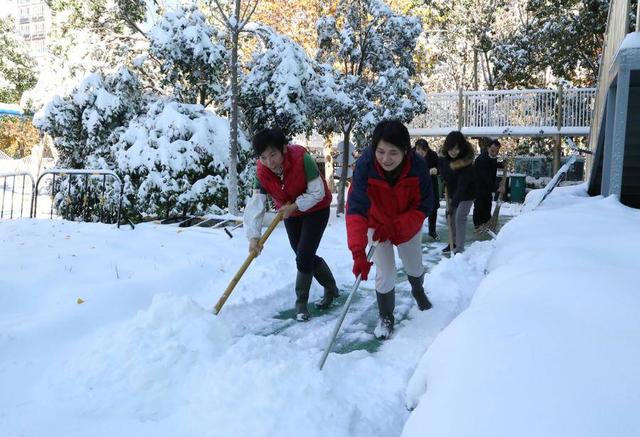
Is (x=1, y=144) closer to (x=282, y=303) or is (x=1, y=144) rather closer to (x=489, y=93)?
(x=489, y=93)

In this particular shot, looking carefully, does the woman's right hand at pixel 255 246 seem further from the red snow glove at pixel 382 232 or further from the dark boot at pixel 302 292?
the red snow glove at pixel 382 232

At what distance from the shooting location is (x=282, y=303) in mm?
4824

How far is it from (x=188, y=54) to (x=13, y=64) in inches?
659

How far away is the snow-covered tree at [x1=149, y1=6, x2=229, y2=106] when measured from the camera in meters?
9.46

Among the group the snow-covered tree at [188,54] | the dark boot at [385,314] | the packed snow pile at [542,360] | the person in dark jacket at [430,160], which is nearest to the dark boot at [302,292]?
the dark boot at [385,314]

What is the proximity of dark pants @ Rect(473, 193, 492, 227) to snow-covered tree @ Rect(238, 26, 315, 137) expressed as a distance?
3473mm

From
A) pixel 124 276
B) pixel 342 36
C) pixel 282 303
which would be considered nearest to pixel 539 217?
pixel 282 303

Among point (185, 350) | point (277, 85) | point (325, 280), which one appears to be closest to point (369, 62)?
point (277, 85)

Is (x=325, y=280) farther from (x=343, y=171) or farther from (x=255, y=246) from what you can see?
(x=343, y=171)

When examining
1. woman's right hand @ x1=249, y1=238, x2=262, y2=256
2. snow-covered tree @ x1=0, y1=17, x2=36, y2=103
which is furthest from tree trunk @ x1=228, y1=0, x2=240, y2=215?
snow-covered tree @ x1=0, y1=17, x2=36, y2=103

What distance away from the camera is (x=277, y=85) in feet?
32.0

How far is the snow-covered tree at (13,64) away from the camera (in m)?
22.2

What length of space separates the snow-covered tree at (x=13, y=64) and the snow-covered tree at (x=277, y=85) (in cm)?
1618

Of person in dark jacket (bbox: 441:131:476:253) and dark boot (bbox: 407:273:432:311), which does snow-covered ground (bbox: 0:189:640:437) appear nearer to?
dark boot (bbox: 407:273:432:311)
